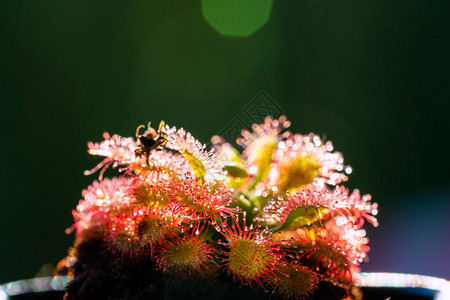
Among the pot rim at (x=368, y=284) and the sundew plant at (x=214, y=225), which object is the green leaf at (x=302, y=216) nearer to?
the sundew plant at (x=214, y=225)

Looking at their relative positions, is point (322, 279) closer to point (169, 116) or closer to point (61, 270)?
point (61, 270)

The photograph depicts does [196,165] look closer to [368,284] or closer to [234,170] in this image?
[234,170]

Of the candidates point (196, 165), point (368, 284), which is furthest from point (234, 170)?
point (368, 284)

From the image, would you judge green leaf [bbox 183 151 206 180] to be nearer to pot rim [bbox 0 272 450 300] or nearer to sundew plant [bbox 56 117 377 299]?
sundew plant [bbox 56 117 377 299]

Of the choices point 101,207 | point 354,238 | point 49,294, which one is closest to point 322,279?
point 354,238

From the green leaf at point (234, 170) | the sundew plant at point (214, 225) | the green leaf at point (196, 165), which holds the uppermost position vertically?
the green leaf at point (234, 170)

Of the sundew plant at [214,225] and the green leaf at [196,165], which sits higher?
the green leaf at [196,165]

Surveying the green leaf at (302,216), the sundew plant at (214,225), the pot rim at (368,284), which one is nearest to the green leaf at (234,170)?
the sundew plant at (214,225)

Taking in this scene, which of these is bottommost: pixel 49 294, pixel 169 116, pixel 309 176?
pixel 49 294

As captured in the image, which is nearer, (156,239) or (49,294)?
(156,239)
